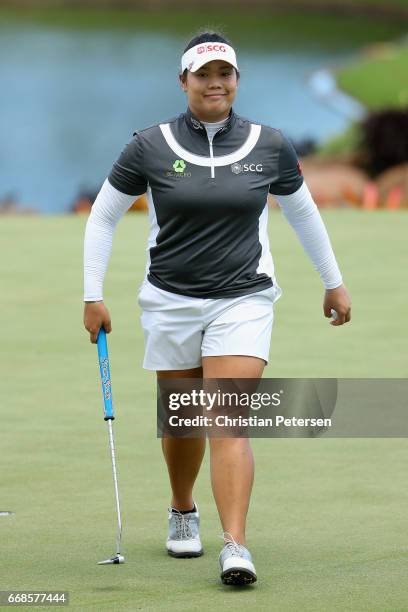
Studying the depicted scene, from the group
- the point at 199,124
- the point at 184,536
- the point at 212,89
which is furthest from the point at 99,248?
the point at 184,536

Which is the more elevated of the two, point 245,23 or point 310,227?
point 245,23

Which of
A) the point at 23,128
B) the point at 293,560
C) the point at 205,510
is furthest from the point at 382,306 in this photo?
the point at 23,128

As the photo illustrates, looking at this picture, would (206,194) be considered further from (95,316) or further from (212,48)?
(95,316)

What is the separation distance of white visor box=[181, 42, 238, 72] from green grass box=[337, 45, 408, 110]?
3392cm

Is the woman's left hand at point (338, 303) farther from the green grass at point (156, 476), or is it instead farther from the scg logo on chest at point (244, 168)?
the green grass at point (156, 476)

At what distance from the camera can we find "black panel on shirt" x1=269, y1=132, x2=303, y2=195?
701cm

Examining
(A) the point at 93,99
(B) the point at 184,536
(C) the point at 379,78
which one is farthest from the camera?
(A) the point at 93,99

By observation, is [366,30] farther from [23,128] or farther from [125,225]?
[125,225]

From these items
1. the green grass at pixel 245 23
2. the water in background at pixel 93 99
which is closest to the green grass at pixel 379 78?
the water in background at pixel 93 99

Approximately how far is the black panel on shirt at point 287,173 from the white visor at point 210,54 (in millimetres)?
400

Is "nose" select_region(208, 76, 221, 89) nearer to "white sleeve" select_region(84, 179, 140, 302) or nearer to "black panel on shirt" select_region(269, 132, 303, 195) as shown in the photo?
"black panel on shirt" select_region(269, 132, 303, 195)

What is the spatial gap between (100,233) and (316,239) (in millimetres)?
923

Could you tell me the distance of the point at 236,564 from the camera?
6.54 metres

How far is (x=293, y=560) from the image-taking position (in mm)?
7055
